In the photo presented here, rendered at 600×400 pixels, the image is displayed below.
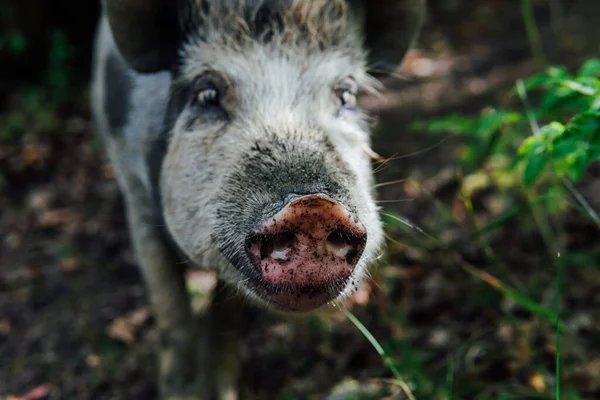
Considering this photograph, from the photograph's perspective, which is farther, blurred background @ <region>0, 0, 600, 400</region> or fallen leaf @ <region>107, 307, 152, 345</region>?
fallen leaf @ <region>107, 307, 152, 345</region>

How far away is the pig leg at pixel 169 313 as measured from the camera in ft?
11.5

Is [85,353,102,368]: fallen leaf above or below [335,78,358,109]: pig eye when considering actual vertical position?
below

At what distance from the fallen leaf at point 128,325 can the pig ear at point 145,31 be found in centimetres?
176

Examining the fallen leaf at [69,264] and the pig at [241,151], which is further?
the fallen leaf at [69,264]

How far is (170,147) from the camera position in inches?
116

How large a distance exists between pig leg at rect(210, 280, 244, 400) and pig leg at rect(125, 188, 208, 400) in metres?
0.09

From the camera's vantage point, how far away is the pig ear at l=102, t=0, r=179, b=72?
2.89 m

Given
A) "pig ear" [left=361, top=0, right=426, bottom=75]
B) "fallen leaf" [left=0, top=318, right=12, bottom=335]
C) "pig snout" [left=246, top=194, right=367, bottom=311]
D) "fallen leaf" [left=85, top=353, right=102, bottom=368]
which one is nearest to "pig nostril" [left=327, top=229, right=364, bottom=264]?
"pig snout" [left=246, top=194, right=367, bottom=311]

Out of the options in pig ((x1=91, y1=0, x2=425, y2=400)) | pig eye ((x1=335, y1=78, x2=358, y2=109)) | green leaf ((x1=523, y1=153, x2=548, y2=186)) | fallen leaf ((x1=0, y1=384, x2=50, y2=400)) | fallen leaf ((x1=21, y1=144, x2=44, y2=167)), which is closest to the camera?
pig ((x1=91, y1=0, x2=425, y2=400))

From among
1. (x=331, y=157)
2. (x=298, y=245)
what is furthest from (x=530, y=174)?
(x=298, y=245)

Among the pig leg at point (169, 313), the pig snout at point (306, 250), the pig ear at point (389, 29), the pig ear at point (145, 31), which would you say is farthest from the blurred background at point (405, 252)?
the pig ear at point (145, 31)

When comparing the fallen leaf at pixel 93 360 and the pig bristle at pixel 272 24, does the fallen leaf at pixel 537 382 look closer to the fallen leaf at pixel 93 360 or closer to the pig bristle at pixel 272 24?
the pig bristle at pixel 272 24

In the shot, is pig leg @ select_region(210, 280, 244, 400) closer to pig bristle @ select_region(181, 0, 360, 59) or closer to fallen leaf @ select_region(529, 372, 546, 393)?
pig bristle @ select_region(181, 0, 360, 59)

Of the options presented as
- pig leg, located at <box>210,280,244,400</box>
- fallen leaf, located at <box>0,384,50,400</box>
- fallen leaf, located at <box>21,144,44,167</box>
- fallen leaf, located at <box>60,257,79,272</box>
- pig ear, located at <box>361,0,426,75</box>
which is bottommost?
fallen leaf, located at <box>60,257,79,272</box>
